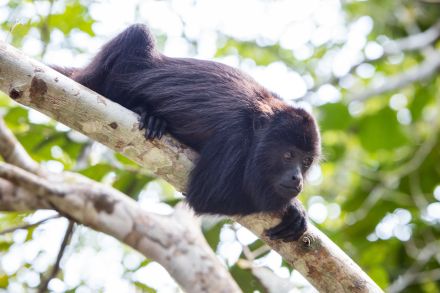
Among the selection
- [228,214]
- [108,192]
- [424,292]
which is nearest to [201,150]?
[228,214]

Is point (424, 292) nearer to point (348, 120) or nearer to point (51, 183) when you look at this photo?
point (348, 120)

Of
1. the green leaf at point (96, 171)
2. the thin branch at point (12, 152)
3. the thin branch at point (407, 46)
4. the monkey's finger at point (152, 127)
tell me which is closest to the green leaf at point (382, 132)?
the thin branch at point (407, 46)

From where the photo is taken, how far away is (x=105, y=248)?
28.2ft

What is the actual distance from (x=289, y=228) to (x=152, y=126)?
44.7 inches

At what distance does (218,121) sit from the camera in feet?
16.0

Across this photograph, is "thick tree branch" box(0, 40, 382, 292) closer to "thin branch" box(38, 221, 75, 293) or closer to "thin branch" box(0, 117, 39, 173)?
"thin branch" box(0, 117, 39, 173)

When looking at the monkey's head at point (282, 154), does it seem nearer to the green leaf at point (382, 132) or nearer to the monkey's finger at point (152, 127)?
the monkey's finger at point (152, 127)

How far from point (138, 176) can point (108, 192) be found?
10.6 feet

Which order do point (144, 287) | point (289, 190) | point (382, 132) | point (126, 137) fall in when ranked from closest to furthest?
1. point (126, 137)
2. point (289, 190)
3. point (144, 287)
4. point (382, 132)

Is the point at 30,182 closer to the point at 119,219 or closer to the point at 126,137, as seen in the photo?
the point at 119,219

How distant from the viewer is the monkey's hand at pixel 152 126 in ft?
14.2

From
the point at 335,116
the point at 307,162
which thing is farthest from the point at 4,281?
the point at 335,116

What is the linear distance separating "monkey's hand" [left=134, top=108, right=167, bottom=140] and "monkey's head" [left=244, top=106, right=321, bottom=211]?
77cm

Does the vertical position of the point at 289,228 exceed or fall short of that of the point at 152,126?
it falls short
